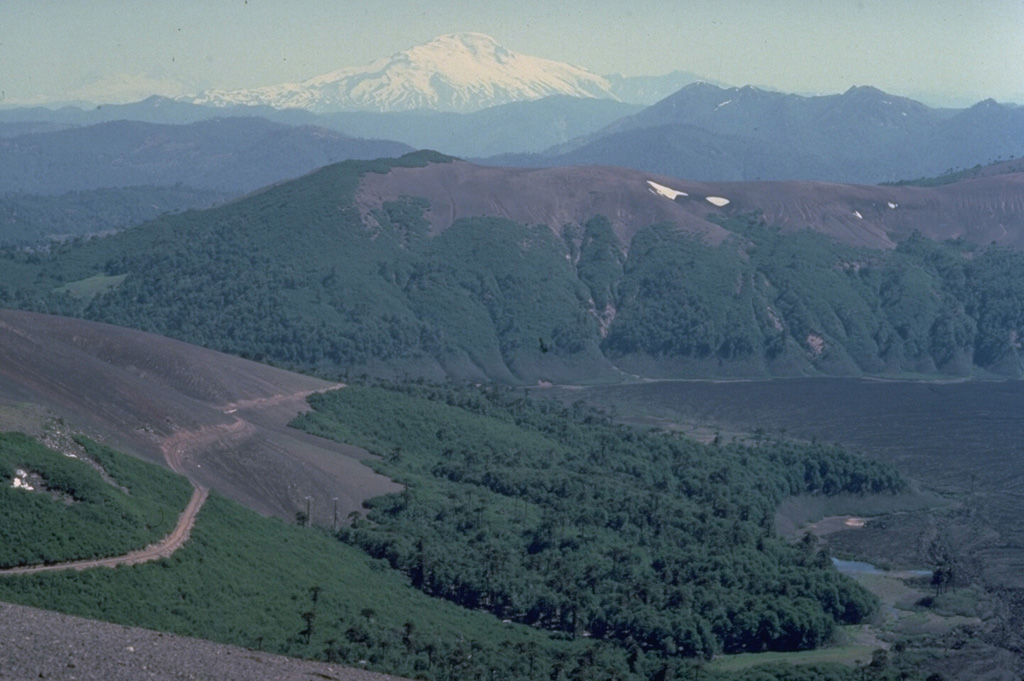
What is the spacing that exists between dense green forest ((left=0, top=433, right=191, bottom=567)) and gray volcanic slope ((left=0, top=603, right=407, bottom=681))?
1599cm

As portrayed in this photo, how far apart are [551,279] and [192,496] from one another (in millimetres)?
102524

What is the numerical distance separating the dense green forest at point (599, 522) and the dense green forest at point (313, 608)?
3.92 ft

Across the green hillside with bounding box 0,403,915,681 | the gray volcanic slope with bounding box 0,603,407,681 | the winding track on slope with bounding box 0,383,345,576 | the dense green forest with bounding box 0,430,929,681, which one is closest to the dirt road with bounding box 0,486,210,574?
the winding track on slope with bounding box 0,383,345,576

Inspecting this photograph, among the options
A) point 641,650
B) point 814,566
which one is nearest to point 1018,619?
point 814,566

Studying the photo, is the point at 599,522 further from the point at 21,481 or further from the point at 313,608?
the point at 21,481

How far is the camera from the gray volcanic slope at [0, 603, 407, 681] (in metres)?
36.6

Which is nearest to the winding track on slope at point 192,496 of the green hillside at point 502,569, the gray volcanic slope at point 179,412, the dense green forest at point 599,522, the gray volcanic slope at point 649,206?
the gray volcanic slope at point 179,412

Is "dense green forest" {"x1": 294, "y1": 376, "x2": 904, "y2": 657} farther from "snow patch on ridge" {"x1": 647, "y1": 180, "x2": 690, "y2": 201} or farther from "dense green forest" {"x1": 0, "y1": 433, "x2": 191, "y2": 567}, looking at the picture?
"snow patch on ridge" {"x1": 647, "y1": 180, "x2": 690, "y2": 201}

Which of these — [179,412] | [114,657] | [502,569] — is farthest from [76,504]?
[114,657]

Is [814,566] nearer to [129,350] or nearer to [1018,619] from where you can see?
[1018,619]

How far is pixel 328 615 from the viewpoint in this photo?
6303cm

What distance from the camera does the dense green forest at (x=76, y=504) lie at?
2263 inches

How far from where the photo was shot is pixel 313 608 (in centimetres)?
6312

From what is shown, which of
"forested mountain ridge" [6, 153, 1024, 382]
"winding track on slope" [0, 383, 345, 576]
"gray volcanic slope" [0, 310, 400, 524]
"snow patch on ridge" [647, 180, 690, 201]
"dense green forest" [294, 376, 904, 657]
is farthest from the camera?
"snow patch on ridge" [647, 180, 690, 201]
